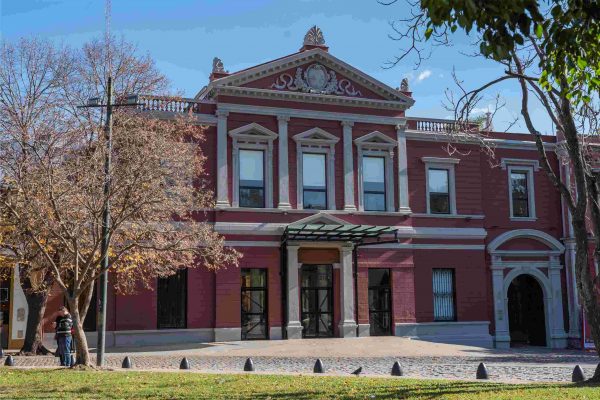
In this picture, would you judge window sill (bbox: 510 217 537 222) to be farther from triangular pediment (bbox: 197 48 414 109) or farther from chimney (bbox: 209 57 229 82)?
chimney (bbox: 209 57 229 82)

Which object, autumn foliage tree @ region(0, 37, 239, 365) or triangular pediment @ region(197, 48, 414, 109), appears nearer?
autumn foliage tree @ region(0, 37, 239, 365)

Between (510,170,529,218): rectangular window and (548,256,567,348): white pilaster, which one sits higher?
(510,170,529,218): rectangular window

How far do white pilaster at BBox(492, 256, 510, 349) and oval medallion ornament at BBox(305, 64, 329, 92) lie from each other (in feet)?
36.7

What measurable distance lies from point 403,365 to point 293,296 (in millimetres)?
8458

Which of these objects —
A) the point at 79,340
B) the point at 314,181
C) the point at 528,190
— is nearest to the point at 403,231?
the point at 314,181

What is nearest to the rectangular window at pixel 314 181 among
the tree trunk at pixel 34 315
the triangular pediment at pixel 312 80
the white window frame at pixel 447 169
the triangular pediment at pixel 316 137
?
the triangular pediment at pixel 316 137

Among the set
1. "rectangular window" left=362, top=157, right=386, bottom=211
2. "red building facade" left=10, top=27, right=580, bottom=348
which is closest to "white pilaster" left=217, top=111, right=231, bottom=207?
"red building facade" left=10, top=27, right=580, bottom=348

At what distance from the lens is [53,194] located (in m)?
16.6

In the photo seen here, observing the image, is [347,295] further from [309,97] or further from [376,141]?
[309,97]

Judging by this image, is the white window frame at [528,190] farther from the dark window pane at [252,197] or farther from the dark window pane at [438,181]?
the dark window pane at [252,197]

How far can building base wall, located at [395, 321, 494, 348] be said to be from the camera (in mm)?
29564

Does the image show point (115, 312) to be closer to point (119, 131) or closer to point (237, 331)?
point (237, 331)

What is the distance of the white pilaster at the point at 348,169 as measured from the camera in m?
29.5

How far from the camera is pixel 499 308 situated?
3116cm
